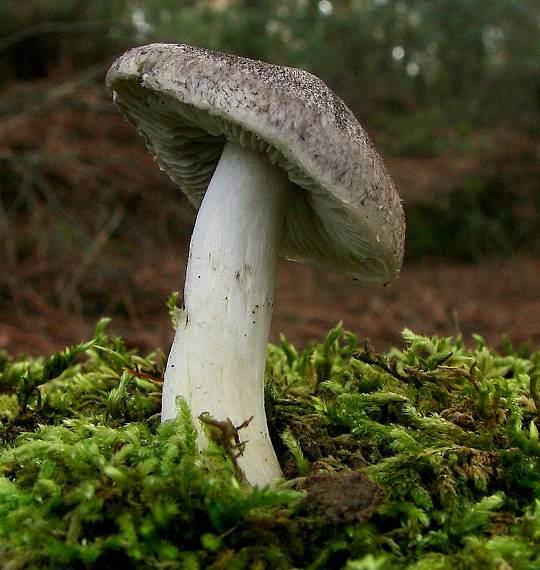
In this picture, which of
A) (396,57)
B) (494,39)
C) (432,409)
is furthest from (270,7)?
Answer: (432,409)

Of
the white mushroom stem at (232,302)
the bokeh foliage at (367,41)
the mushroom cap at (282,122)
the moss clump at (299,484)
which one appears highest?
the bokeh foliage at (367,41)

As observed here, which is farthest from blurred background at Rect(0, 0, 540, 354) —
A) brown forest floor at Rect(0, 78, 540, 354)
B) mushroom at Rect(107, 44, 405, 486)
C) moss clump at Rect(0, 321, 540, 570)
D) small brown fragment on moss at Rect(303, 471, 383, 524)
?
small brown fragment on moss at Rect(303, 471, 383, 524)

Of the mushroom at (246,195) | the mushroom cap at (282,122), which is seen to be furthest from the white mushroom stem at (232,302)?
the mushroom cap at (282,122)

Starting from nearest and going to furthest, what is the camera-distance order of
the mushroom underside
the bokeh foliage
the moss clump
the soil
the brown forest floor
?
the moss clump → the mushroom underside → the soil → the brown forest floor → the bokeh foliage

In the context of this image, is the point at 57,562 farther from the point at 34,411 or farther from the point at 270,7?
the point at 270,7

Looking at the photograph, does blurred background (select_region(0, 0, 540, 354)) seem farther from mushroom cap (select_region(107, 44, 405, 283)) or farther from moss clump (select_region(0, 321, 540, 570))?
mushroom cap (select_region(107, 44, 405, 283))

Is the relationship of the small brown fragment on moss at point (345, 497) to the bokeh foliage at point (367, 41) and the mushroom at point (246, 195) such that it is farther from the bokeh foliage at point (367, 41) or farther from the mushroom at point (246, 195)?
the bokeh foliage at point (367, 41)
